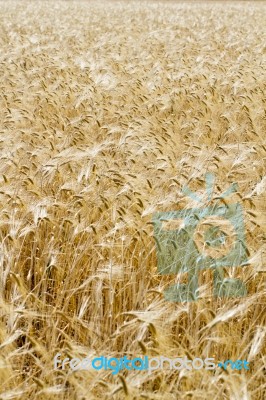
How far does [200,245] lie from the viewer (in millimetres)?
2318

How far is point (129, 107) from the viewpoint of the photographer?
478 centimetres

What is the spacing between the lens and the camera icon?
2.16 metres

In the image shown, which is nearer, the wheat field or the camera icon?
the wheat field

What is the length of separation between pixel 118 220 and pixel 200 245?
45 cm

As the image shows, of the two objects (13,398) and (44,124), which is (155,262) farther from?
(44,124)

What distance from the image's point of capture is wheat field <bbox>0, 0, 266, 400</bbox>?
1.69 m

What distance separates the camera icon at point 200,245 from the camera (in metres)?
2.16

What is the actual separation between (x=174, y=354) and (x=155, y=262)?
0.66 metres

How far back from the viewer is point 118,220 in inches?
102

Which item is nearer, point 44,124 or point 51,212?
point 51,212

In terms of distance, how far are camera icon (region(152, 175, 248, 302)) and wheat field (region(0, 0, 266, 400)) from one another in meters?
0.05

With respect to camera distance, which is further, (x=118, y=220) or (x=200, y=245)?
(x=118, y=220)

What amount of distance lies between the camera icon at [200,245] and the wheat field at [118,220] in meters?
0.05

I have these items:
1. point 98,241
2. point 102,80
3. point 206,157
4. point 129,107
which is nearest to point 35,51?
point 102,80
